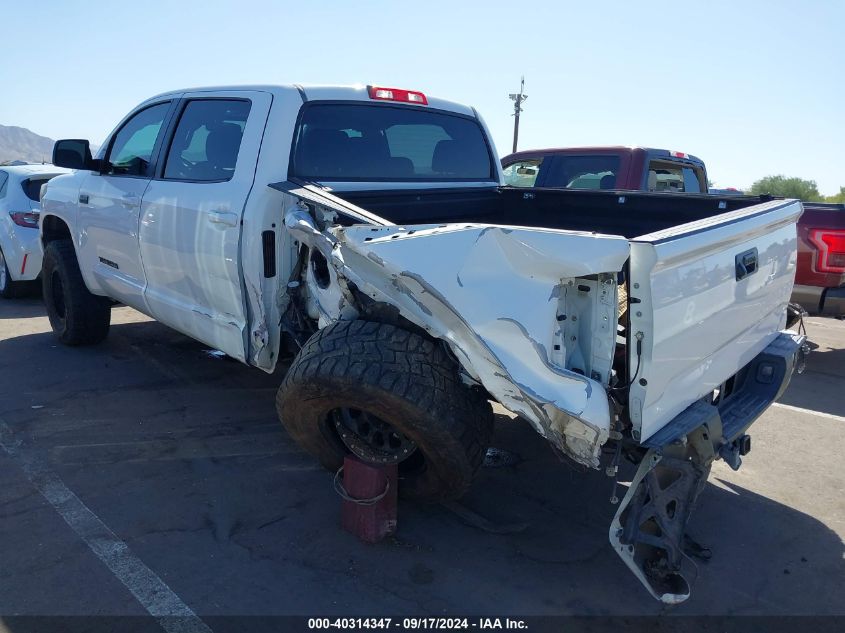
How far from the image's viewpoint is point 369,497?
3182 millimetres

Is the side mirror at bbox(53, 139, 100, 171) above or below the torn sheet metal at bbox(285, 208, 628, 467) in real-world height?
above

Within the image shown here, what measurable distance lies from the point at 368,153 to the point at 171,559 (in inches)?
97.8

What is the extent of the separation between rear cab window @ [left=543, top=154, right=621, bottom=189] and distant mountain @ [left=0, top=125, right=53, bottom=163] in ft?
321

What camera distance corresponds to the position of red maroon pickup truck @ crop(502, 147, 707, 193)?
7.06 metres

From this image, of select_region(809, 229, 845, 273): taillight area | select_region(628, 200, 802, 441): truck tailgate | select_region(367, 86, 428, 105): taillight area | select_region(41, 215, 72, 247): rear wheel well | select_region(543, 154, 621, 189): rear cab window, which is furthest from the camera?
select_region(543, 154, 621, 189): rear cab window

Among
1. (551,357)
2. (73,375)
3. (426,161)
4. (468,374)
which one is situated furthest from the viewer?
(73,375)

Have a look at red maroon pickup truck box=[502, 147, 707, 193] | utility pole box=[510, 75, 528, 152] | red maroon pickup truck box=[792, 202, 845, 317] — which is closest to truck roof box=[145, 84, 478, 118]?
red maroon pickup truck box=[502, 147, 707, 193]

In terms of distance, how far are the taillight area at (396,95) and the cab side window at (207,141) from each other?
0.80 metres

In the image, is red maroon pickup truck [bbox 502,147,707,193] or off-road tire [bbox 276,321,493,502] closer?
off-road tire [bbox 276,321,493,502]

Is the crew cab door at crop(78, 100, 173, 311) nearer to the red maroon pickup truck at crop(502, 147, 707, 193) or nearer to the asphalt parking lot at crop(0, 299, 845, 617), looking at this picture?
the asphalt parking lot at crop(0, 299, 845, 617)

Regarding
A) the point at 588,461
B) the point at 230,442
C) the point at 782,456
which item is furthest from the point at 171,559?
the point at 782,456

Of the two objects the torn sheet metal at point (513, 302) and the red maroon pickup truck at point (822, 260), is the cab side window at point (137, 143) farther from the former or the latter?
the red maroon pickup truck at point (822, 260)

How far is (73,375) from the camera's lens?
5.44 meters

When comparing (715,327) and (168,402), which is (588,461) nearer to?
(715,327)
